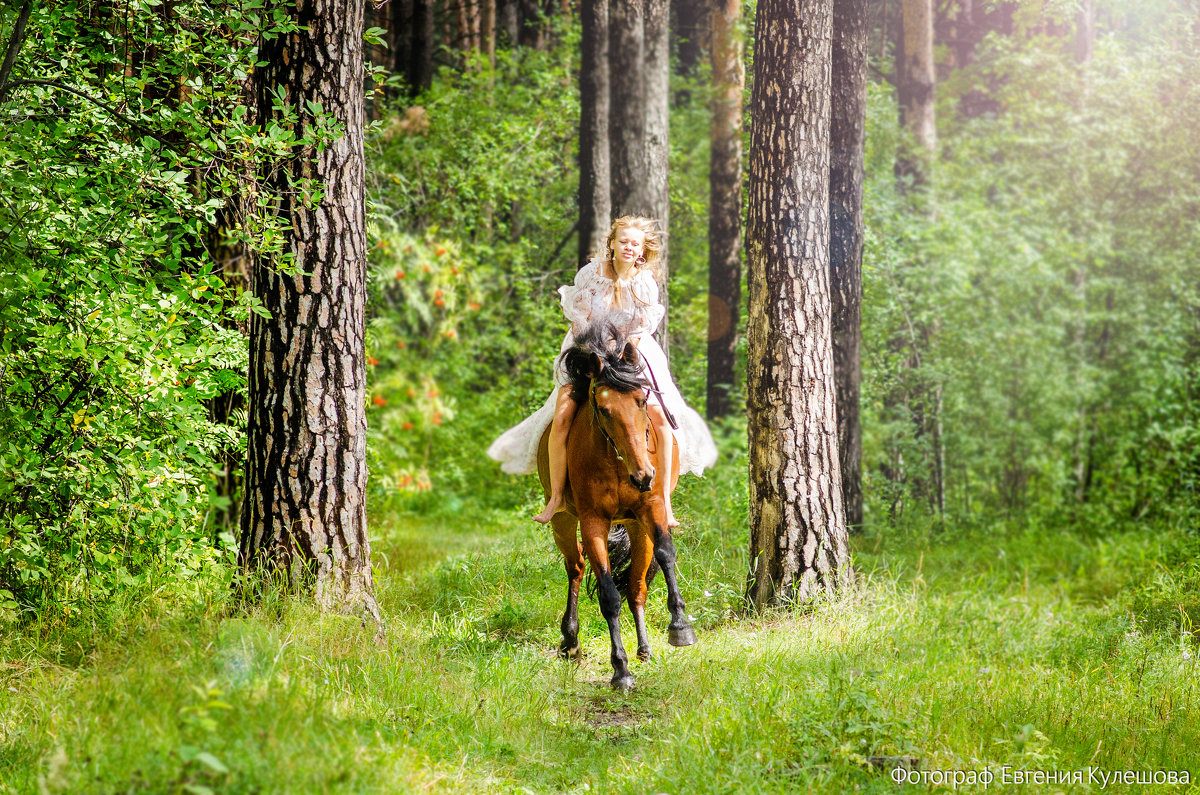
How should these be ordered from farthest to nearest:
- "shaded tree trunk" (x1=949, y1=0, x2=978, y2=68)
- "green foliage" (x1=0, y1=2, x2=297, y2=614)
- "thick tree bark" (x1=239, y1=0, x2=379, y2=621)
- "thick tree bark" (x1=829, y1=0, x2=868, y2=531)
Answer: "shaded tree trunk" (x1=949, y1=0, x2=978, y2=68) → "thick tree bark" (x1=829, y1=0, x2=868, y2=531) → "thick tree bark" (x1=239, y1=0, x2=379, y2=621) → "green foliage" (x1=0, y1=2, x2=297, y2=614)

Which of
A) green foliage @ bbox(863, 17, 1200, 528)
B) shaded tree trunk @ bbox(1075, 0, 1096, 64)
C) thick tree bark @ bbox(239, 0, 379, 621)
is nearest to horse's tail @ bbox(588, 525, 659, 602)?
thick tree bark @ bbox(239, 0, 379, 621)

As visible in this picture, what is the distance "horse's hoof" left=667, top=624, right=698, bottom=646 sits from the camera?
5.14m

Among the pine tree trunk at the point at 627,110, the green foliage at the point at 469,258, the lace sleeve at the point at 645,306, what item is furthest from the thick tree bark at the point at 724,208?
the lace sleeve at the point at 645,306

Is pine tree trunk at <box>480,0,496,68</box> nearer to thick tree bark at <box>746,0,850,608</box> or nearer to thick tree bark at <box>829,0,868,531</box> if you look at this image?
thick tree bark at <box>829,0,868,531</box>

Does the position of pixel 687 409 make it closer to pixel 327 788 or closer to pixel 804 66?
pixel 804 66

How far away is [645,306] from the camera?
5453 millimetres

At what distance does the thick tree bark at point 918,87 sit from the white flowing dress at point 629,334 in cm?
809

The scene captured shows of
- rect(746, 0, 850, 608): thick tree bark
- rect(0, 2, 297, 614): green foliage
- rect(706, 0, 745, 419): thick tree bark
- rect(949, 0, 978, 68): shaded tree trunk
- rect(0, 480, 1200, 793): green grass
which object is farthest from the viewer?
rect(949, 0, 978, 68): shaded tree trunk

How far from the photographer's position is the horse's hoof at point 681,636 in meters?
5.14

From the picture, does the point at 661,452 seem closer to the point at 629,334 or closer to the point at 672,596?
the point at 629,334

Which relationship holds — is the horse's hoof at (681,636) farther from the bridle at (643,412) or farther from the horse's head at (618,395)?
the bridle at (643,412)

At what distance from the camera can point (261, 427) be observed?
502 cm

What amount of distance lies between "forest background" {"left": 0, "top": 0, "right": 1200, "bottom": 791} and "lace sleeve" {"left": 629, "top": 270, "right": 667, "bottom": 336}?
7.09ft

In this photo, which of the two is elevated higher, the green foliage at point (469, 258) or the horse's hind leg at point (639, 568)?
the green foliage at point (469, 258)
